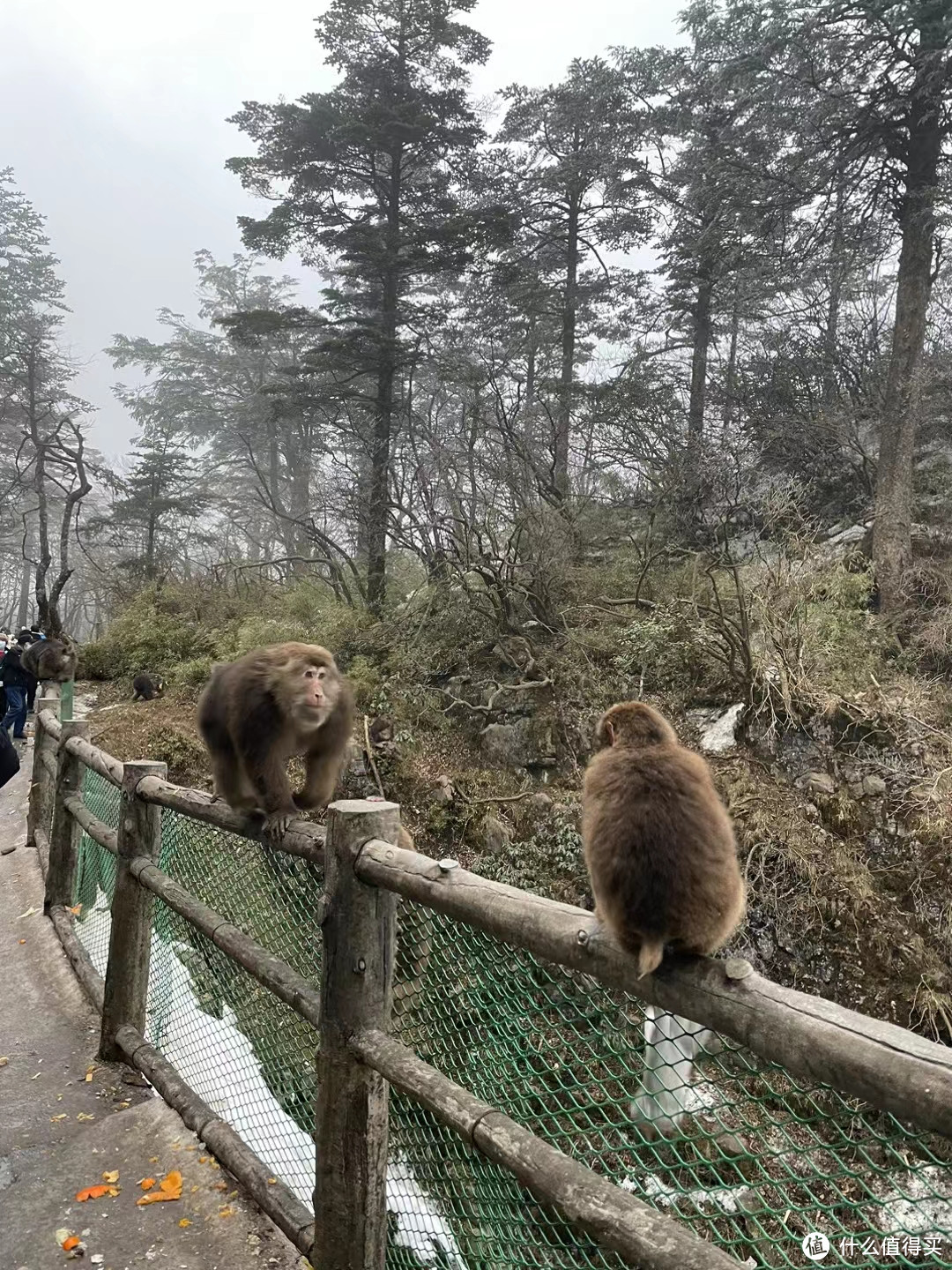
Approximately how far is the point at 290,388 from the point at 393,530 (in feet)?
13.1

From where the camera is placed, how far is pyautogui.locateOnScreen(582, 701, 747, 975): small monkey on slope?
1756mm

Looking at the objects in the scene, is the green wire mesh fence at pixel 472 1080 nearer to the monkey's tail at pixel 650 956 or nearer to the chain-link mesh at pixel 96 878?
the chain-link mesh at pixel 96 878

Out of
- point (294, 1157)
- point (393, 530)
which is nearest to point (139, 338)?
point (393, 530)

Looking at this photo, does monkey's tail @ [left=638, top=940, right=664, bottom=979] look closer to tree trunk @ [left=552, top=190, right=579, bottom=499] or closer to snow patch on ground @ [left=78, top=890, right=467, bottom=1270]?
snow patch on ground @ [left=78, top=890, right=467, bottom=1270]

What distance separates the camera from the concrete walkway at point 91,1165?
A: 2660 millimetres

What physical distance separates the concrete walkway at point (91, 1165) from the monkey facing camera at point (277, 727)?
4.42 ft

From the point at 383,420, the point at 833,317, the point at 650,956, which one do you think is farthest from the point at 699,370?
the point at 650,956

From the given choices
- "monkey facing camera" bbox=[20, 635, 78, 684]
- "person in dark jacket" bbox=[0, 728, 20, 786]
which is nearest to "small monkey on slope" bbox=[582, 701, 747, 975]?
"person in dark jacket" bbox=[0, 728, 20, 786]

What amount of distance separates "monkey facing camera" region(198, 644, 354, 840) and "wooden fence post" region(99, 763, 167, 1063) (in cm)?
66

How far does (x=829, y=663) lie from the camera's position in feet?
31.1

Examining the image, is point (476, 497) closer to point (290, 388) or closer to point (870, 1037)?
point (290, 388)

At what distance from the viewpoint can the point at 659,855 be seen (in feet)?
6.41

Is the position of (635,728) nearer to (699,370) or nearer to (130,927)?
(130,927)

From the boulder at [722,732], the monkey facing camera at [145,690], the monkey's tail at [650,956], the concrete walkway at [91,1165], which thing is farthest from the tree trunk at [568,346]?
the monkey's tail at [650,956]
